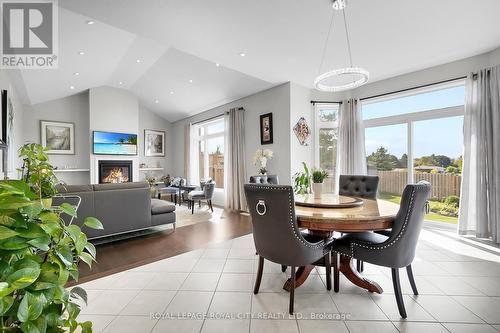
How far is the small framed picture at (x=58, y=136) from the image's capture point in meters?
6.40

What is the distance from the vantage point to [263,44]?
11.8 feet

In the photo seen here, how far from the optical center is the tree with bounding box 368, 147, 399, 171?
4.42m

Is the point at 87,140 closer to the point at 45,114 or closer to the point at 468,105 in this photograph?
the point at 45,114

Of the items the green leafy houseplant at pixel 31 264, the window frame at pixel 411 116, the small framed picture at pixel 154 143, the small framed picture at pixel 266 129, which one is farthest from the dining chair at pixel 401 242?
the small framed picture at pixel 154 143

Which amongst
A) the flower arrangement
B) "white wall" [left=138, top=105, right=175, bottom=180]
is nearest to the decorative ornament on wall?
the flower arrangement

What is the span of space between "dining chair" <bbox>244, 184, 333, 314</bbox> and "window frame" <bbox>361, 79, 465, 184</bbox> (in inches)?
130

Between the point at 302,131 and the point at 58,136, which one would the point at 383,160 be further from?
the point at 58,136

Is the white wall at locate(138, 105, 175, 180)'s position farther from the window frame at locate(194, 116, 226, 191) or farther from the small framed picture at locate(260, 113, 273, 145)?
the small framed picture at locate(260, 113, 273, 145)

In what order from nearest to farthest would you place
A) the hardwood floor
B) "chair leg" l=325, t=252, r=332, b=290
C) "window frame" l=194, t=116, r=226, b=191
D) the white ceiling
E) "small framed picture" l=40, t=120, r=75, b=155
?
"chair leg" l=325, t=252, r=332, b=290 < the hardwood floor < the white ceiling < "small framed picture" l=40, t=120, r=75, b=155 < "window frame" l=194, t=116, r=226, b=191

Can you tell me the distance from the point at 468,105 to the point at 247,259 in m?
3.88

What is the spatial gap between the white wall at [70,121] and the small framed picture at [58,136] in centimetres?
11

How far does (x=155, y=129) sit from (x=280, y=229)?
7.86m

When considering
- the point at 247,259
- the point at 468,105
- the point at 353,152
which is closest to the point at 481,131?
the point at 468,105

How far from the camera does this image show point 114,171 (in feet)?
23.1
